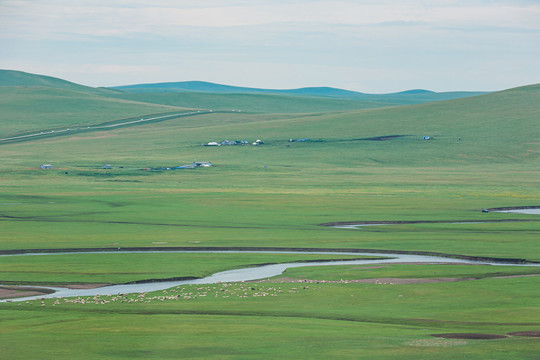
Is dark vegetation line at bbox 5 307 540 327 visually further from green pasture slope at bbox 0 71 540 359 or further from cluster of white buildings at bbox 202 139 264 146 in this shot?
cluster of white buildings at bbox 202 139 264 146

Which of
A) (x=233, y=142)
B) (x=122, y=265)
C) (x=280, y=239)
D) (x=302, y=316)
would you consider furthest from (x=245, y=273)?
(x=233, y=142)

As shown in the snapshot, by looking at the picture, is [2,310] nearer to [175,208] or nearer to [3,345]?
[3,345]

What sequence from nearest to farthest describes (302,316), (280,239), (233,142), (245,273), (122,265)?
(302,316) → (245,273) → (122,265) → (280,239) → (233,142)

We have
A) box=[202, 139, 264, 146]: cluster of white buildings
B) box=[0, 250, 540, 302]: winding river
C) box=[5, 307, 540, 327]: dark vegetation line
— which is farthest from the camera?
box=[202, 139, 264, 146]: cluster of white buildings

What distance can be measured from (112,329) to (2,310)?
6.05 m

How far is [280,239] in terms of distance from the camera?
52562 millimetres

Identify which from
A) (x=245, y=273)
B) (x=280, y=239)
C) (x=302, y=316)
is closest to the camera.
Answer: (x=302, y=316)

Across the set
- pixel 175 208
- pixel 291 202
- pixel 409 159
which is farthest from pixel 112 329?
pixel 409 159

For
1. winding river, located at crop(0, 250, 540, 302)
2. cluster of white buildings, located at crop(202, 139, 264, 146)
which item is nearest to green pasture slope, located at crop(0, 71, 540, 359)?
winding river, located at crop(0, 250, 540, 302)

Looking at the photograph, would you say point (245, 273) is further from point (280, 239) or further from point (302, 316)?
point (280, 239)

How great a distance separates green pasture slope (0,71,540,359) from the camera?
2462 cm

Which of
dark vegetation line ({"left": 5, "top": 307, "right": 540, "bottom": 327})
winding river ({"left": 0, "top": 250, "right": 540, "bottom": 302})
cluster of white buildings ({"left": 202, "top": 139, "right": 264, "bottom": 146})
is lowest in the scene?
winding river ({"left": 0, "top": 250, "right": 540, "bottom": 302})

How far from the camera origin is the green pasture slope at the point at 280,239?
24625 millimetres

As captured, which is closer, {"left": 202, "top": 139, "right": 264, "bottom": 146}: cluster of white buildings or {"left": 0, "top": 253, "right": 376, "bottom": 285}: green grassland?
{"left": 0, "top": 253, "right": 376, "bottom": 285}: green grassland
